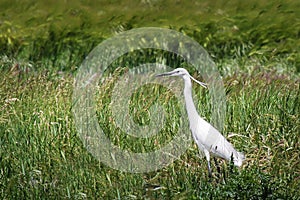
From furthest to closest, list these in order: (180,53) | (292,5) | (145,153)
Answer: (292,5) → (180,53) → (145,153)

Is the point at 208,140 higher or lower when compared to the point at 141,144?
higher

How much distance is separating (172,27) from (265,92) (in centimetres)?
369

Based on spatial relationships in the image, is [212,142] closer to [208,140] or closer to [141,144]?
[208,140]

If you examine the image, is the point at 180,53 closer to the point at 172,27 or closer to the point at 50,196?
the point at 172,27

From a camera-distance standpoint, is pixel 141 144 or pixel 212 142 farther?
pixel 141 144

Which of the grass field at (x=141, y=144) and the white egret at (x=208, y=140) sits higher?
the white egret at (x=208, y=140)

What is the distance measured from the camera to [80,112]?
16.7ft

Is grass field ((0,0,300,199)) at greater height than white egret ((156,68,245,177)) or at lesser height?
lesser

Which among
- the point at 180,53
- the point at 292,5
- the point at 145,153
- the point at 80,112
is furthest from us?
the point at 292,5

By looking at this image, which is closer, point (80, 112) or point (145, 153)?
point (145, 153)

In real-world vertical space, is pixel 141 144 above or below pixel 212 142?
below

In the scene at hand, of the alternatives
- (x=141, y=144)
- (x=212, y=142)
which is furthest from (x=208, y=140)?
(x=141, y=144)

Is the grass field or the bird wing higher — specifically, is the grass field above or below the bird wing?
below

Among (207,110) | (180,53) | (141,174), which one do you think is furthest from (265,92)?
(180,53)
